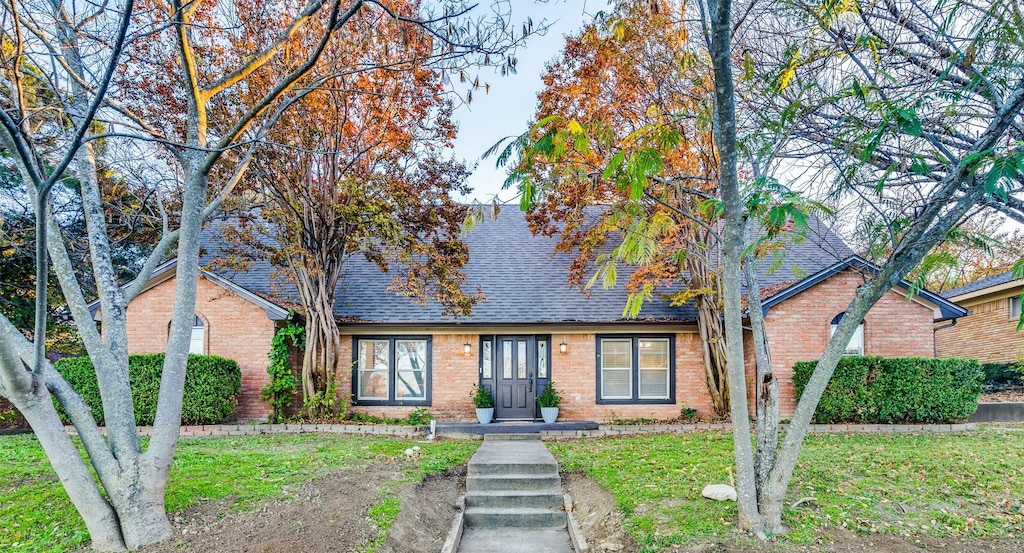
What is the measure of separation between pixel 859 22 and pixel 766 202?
288cm

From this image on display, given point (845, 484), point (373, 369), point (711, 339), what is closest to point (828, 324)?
point (711, 339)

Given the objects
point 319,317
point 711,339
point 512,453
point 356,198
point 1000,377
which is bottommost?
point 512,453

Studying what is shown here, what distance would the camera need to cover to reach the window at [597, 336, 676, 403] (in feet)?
45.3

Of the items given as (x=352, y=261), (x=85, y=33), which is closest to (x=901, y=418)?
(x=352, y=261)

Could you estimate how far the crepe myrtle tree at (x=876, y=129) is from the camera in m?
4.61

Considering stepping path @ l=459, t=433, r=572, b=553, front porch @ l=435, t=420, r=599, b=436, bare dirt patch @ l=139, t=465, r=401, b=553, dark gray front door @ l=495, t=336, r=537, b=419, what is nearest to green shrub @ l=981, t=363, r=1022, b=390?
front porch @ l=435, t=420, r=599, b=436

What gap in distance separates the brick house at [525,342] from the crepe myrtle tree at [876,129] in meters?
7.96

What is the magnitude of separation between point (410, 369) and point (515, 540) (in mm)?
7352

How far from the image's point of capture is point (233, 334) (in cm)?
Result: 1312

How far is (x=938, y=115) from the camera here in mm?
5199

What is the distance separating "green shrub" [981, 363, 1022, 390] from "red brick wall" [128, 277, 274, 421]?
63.6 feet

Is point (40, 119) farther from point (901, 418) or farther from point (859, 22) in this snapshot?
point (901, 418)

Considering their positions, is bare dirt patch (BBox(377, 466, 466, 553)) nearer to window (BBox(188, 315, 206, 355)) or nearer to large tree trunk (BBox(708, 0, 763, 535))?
large tree trunk (BBox(708, 0, 763, 535))

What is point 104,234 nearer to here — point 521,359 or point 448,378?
point 448,378
